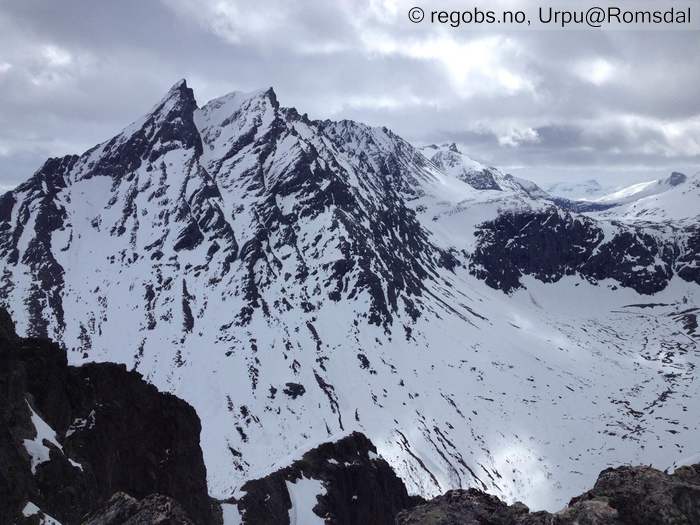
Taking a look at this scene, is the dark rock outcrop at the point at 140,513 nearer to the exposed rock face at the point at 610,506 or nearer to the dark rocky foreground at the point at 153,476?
the dark rocky foreground at the point at 153,476

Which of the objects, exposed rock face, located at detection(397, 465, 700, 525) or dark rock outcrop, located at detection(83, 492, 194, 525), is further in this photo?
dark rock outcrop, located at detection(83, 492, 194, 525)

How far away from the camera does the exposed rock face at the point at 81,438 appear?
106 ft

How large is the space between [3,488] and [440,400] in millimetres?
145116

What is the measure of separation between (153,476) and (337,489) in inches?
929

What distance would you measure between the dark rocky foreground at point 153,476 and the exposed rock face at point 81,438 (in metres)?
0.09

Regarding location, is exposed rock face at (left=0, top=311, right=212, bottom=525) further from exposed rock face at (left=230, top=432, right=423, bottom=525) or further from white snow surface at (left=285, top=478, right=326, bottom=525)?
white snow surface at (left=285, top=478, right=326, bottom=525)

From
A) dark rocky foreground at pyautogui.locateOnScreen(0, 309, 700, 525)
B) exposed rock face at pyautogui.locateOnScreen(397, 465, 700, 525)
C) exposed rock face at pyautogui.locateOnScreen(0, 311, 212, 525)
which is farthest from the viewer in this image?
exposed rock face at pyautogui.locateOnScreen(0, 311, 212, 525)

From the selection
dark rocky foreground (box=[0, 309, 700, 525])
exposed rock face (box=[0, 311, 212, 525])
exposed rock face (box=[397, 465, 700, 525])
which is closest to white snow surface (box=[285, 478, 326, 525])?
dark rocky foreground (box=[0, 309, 700, 525])

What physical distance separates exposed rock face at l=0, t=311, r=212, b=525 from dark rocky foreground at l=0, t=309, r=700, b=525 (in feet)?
0.30

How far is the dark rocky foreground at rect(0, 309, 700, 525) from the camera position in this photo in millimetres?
19812

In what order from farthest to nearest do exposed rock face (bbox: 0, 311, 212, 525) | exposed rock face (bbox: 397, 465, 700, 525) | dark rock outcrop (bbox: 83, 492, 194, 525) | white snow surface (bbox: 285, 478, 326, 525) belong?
1. white snow surface (bbox: 285, 478, 326, 525)
2. exposed rock face (bbox: 0, 311, 212, 525)
3. dark rock outcrop (bbox: 83, 492, 194, 525)
4. exposed rock face (bbox: 397, 465, 700, 525)

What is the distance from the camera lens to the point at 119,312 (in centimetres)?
17112

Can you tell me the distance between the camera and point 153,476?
47.8 meters

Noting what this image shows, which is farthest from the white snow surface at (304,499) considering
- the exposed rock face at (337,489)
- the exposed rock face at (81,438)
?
the exposed rock face at (81,438)
